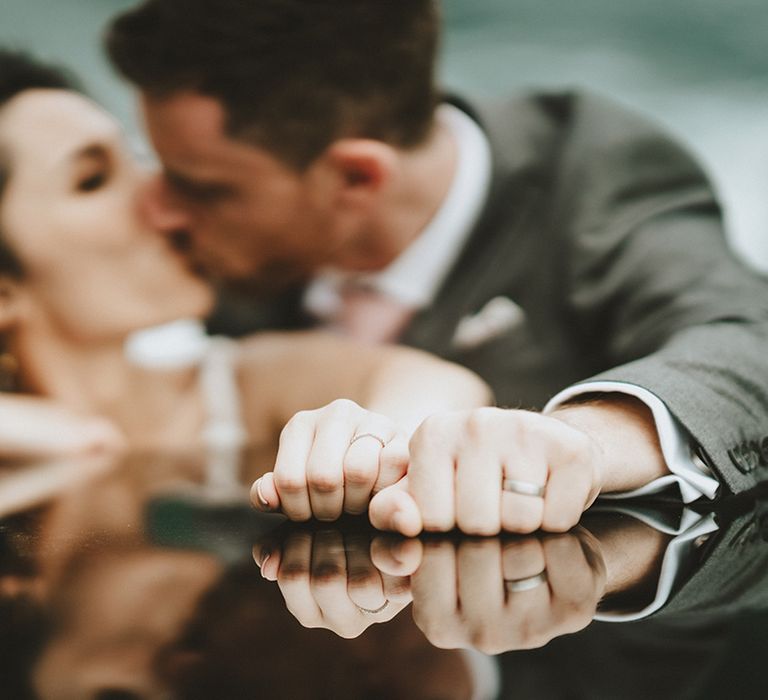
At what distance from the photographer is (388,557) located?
1.56 ft

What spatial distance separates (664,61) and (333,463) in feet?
3.85

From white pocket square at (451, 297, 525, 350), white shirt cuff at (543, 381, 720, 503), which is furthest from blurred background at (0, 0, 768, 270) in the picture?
white shirt cuff at (543, 381, 720, 503)

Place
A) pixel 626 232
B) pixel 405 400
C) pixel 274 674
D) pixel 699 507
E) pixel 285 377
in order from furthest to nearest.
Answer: pixel 285 377 < pixel 626 232 < pixel 405 400 < pixel 699 507 < pixel 274 674

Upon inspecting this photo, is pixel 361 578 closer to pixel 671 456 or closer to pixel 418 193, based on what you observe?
pixel 671 456

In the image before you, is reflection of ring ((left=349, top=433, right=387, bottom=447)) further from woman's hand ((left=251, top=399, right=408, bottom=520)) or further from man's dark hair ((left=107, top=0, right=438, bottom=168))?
man's dark hair ((left=107, top=0, right=438, bottom=168))

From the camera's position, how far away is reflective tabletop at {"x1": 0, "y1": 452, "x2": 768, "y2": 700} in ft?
1.03

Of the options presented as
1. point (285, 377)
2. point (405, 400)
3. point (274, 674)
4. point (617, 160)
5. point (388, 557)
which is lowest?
point (285, 377)

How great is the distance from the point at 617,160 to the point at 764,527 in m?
0.64

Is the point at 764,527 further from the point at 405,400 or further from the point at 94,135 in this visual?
the point at 94,135

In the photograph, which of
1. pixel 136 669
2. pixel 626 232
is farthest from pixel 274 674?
pixel 626 232

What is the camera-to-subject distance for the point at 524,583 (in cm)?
42

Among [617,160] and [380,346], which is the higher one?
[617,160]

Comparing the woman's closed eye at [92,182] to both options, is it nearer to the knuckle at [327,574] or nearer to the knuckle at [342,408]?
the knuckle at [342,408]

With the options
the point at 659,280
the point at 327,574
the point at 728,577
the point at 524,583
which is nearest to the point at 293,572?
the point at 327,574
